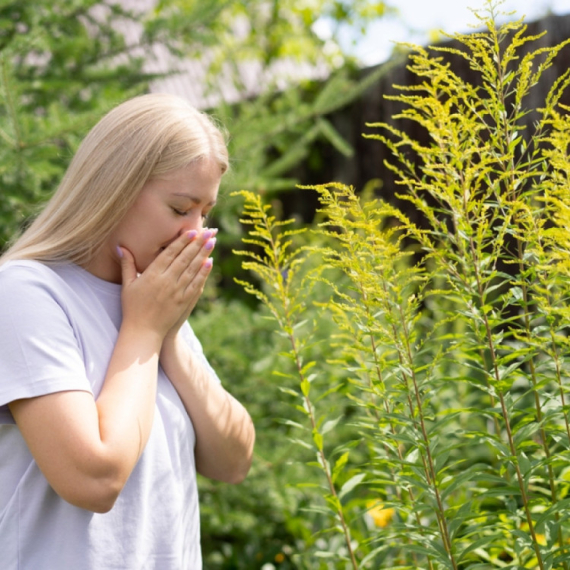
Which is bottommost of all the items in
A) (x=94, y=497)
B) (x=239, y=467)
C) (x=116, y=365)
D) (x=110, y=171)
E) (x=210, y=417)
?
(x=239, y=467)

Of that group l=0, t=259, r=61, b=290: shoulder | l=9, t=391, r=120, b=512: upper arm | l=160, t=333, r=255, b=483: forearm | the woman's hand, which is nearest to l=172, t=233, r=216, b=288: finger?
the woman's hand

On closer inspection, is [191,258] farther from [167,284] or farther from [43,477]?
[43,477]

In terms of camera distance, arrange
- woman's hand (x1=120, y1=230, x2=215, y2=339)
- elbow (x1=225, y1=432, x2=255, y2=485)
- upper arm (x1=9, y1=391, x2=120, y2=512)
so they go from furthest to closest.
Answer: elbow (x1=225, y1=432, x2=255, y2=485) < woman's hand (x1=120, y1=230, x2=215, y2=339) < upper arm (x1=9, y1=391, x2=120, y2=512)

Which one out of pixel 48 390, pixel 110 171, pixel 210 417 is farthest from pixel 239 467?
pixel 110 171

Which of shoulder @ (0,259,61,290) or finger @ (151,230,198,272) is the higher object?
shoulder @ (0,259,61,290)

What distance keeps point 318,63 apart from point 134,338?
17.3ft

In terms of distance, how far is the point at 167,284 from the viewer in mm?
1331

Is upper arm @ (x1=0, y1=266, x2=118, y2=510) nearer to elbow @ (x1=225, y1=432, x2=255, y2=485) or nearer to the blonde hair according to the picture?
the blonde hair

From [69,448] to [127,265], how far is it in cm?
41

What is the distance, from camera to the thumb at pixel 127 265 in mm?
1344

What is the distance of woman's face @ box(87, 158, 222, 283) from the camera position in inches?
52.4

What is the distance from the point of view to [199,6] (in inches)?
126

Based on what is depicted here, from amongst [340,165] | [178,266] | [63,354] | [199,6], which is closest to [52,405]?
[63,354]

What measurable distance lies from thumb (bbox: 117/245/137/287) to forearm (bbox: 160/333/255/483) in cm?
15
